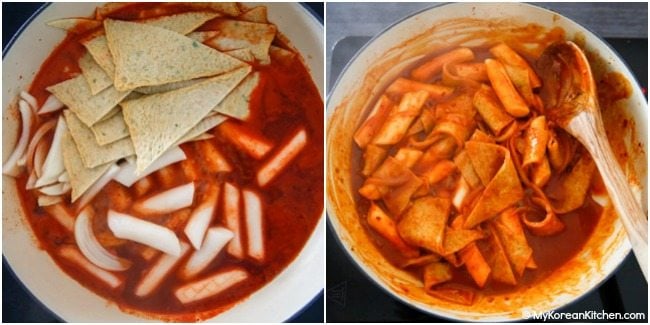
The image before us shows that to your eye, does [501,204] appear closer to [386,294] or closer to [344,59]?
[386,294]

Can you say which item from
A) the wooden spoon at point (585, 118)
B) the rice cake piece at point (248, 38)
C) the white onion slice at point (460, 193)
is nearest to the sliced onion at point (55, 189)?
the rice cake piece at point (248, 38)

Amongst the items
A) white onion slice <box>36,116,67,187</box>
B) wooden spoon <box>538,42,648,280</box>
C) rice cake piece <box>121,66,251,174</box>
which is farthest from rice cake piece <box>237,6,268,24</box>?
wooden spoon <box>538,42,648,280</box>

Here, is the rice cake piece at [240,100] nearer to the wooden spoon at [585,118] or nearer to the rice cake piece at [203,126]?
the rice cake piece at [203,126]

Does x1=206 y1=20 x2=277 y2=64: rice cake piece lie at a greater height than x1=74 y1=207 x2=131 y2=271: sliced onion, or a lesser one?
greater

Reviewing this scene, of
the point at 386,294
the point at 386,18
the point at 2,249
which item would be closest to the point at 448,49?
the point at 386,18

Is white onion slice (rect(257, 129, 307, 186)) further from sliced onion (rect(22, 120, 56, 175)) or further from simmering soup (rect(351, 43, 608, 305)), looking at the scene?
sliced onion (rect(22, 120, 56, 175))

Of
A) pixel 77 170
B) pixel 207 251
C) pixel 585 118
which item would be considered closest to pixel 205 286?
pixel 207 251
